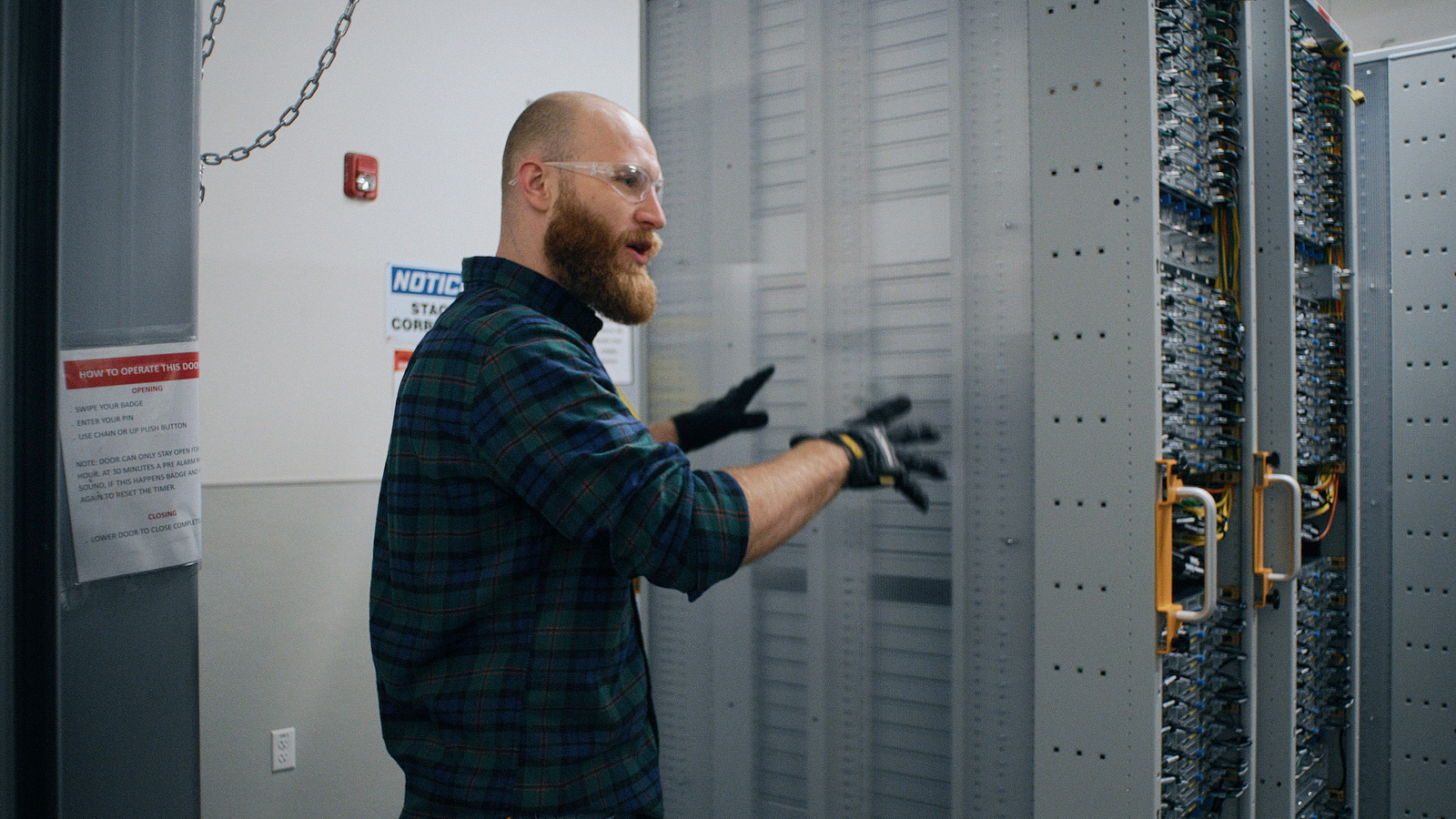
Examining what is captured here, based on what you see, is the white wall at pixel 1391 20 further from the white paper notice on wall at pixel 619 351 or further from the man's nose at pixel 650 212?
the man's nose at pixel 650 212

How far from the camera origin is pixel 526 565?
127cm

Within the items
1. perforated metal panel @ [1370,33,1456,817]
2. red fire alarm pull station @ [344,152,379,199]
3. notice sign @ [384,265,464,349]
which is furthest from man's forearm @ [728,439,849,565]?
perforated metal panel @ [1370,33,1456,817]

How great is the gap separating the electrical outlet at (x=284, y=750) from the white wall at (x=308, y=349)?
2 cm

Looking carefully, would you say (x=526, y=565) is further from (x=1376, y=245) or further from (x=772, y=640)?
(x=1376, y=245)

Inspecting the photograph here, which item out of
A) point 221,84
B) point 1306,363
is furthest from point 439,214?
point 1306,363

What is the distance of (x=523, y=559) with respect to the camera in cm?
127

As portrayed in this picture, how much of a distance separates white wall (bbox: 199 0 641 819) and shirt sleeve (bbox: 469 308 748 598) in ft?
4.67

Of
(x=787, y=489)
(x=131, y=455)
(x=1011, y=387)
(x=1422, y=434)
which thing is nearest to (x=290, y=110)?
(x=131, y=455)

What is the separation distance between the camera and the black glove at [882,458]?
1.36 m

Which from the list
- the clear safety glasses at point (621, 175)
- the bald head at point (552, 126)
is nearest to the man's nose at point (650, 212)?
the clear safety glasses at point (621, 175)

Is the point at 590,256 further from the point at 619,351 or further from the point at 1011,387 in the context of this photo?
the point at 619,351

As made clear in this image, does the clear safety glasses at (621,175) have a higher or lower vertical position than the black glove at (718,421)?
higher

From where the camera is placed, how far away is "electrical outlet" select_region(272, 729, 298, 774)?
2.34m

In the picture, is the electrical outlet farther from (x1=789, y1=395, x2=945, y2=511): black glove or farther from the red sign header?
(x1=789, y1=395, x2=945, y2=511): black glove
